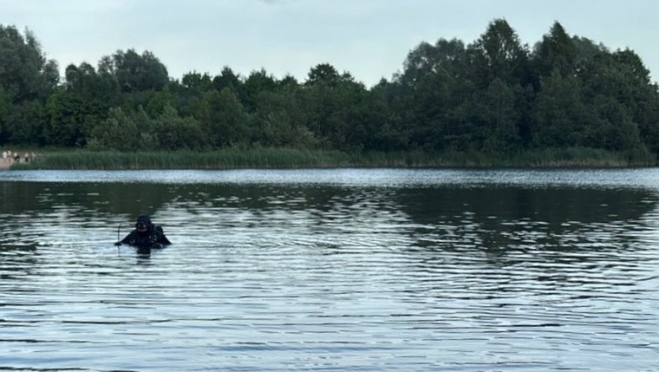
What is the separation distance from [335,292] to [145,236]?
10.8m

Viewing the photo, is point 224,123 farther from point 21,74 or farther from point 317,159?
point 21,74

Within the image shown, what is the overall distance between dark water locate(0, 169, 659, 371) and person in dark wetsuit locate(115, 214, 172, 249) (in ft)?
1.81

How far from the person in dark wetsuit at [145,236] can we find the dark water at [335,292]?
0.55 m

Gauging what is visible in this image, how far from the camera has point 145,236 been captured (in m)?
34.0

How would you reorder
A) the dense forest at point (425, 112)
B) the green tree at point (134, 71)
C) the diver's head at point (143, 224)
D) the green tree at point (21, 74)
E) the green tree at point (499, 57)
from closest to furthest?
Answer: the diver's head at point (143, 224), the dense forest at point (425, 112), the green tree at point (499, 57), the green tree at point (21, 74), the green tree at point (134, 71)

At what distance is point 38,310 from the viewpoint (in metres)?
22.4

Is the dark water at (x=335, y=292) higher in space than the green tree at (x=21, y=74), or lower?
lower

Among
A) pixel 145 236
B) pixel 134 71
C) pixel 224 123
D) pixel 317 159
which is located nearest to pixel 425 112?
pixel 317 159

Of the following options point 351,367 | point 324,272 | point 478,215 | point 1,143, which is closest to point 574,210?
point 478,215

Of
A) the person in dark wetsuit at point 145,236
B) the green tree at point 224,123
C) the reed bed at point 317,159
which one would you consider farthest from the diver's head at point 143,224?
the green tree at point 224,123

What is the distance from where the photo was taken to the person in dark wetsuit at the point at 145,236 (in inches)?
1315

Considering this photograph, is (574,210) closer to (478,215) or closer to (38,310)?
(478,215)

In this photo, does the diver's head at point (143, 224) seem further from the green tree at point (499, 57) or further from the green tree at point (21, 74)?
the green tree at point (21, 74)

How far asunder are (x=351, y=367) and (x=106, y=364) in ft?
12.8
